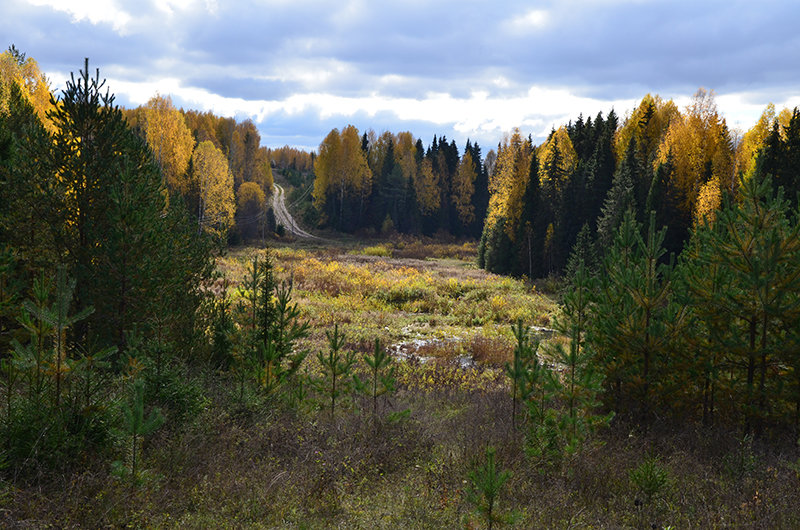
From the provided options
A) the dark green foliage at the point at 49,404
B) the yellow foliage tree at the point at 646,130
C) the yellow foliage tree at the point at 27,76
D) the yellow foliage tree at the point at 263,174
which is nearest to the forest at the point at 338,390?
the dark green foliage at the point at 49,404

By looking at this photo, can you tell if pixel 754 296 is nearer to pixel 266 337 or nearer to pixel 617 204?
pixel 266 337

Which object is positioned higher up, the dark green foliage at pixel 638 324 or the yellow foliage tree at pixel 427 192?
the yellow foliage tree at pixel 427 192

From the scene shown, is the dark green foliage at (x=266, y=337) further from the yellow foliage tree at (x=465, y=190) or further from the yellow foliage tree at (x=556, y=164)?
the yellow foliage tree at (x=465, y=190)

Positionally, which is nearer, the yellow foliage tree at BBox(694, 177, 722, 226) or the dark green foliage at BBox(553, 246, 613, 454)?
the dark green foliage at BBox(553, 246, 613, 454)

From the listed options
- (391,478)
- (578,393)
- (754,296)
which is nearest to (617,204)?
(754,296)

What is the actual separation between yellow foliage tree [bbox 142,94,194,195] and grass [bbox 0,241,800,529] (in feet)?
113

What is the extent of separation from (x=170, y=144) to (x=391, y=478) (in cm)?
4110

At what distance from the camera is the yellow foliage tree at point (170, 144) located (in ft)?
130

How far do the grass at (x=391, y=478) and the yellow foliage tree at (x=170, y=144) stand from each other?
34.4m

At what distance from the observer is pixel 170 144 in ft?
134

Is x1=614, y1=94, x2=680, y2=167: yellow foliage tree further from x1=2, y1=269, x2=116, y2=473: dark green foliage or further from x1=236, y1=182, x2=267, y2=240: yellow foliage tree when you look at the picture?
x1=2, y1=269, x2=116, y2=473: dark green foliage

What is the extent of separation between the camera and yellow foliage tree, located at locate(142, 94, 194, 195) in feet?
130

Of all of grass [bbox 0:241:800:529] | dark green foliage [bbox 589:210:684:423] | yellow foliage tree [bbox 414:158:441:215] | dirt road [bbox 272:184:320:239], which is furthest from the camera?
yellow foliage tree [bbox 414:158:441:215]

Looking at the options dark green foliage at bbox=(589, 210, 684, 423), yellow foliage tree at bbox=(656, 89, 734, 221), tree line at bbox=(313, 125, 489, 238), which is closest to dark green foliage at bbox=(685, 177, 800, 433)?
dark green foliage at bbox=(589, 210, 684, 423)
